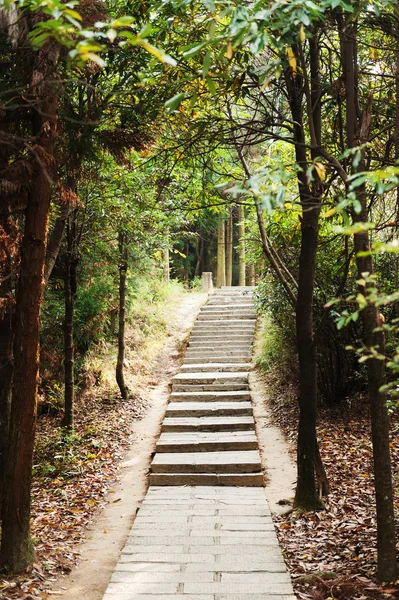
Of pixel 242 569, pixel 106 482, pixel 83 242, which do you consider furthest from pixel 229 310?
pixel 242 569

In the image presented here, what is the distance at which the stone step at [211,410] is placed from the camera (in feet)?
34.9

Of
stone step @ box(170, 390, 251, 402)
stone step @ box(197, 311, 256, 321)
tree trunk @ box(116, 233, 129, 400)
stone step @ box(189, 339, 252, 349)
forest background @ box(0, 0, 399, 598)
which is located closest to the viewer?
forest background @ box(0, 0, 399, 598)

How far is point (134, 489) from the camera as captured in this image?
7996 millimetres

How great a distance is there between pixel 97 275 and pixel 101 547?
26.6 feet

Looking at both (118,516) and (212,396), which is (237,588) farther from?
(212,396)

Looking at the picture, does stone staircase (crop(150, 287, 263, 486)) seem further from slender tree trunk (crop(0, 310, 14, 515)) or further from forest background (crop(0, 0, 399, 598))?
slender tree trunk (crop(0, 310, 14, 515))

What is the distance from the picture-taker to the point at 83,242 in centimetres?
1088

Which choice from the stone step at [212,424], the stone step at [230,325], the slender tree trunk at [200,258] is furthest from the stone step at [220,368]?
the slender tree trunk at [200,258]

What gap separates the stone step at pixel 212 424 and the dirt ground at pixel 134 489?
0.30m

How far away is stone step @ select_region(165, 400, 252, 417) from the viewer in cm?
1065

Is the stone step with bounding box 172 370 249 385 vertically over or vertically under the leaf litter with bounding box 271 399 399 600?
over

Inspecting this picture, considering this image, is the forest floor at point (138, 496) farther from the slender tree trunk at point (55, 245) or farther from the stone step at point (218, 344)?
the slender tree trunk at point (55, 245)

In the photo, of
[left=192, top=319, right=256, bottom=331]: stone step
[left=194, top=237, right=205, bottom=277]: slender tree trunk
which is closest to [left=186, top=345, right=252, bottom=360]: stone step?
[left=192, top=319, right=256, bottom=331]: stone step

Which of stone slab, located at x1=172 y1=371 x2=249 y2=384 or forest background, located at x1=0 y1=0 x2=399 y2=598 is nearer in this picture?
forest background, located at x1=0 y1=0 x2=399 y2=598
